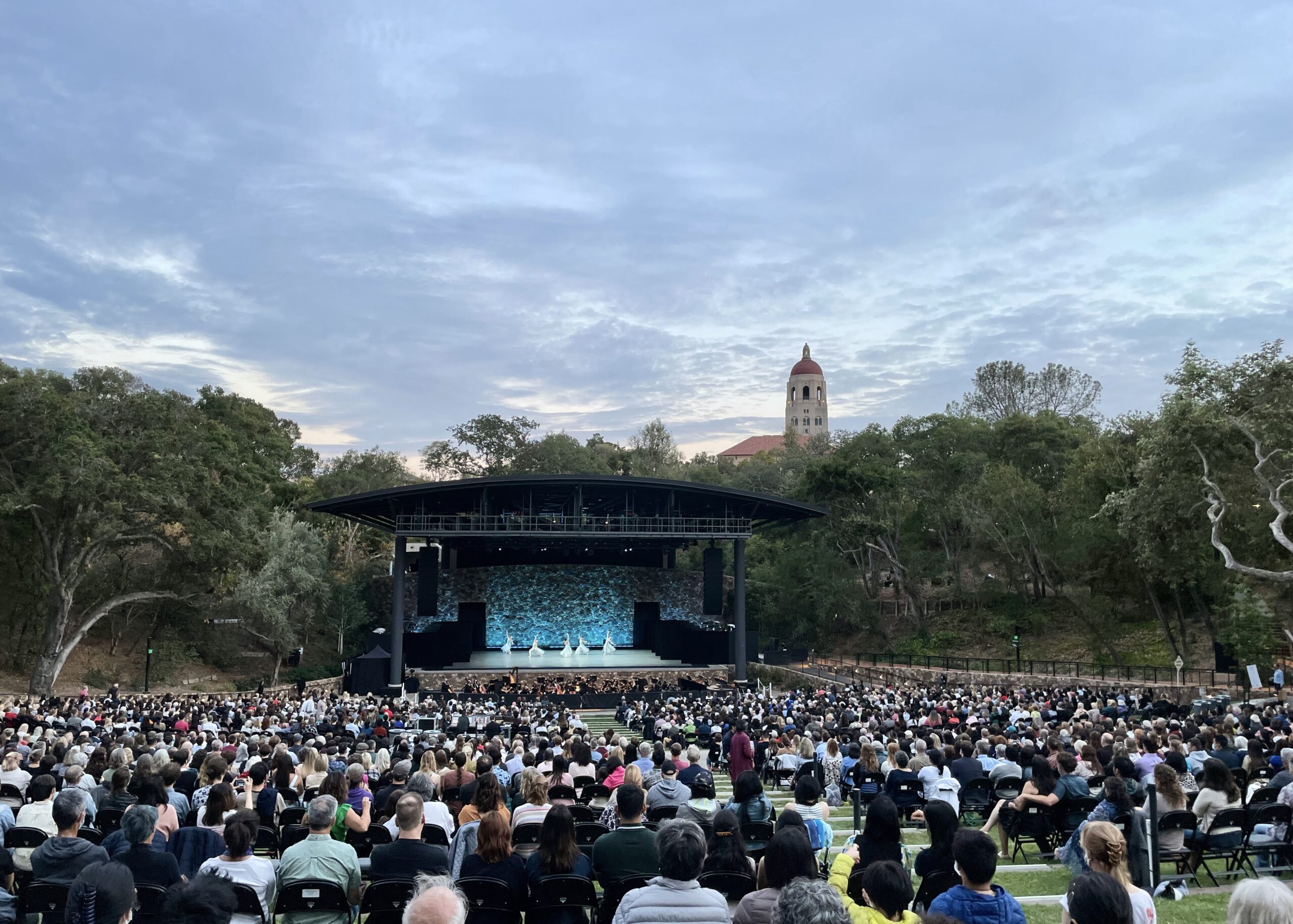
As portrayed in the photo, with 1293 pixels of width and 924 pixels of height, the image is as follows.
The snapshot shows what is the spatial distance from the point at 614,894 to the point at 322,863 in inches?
61.3

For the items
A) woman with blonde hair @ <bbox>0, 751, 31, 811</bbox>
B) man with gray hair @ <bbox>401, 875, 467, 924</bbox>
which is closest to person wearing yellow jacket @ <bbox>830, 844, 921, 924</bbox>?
man with gray hair @ <bbox>401, 875, 467, 924</bbox>

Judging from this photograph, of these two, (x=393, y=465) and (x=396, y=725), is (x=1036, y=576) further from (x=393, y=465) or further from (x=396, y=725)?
(x=393, y=465)

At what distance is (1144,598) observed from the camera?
3381 centimetres

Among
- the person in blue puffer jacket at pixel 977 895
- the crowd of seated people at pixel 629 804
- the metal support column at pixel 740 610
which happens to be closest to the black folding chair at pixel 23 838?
the crowd of seated people at pixel 629 804

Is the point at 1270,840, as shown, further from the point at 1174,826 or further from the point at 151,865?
the point at 151,865

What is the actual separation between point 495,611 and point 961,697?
81.1 ft

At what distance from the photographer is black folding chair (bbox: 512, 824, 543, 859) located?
609 cm

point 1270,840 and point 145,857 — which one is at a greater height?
point 145,857

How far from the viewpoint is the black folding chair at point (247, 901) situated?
4711 mm

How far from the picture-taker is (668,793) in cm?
713

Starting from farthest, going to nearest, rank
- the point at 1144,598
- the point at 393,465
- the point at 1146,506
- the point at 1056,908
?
the point at 393,465, the point at 1144,598, the point at 1146,506, the point at 1056,908

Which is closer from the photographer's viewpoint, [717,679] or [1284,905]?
[1284,905]

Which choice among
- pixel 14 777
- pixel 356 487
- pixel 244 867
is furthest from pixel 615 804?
pixel 356 487

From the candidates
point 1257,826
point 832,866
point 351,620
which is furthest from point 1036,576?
point 832,866
